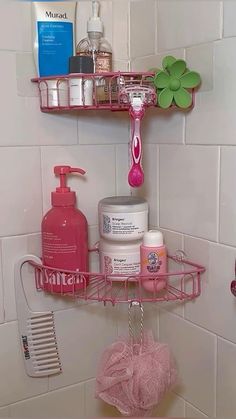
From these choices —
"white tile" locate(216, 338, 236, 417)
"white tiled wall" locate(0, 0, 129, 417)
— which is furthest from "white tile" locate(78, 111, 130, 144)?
"white tile" locate(216, 338, 236, 417)

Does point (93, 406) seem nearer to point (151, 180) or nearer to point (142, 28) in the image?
point (151, 180)

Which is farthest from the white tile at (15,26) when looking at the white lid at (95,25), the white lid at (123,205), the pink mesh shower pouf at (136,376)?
→ the pink mesh shower pouf at (136,376)

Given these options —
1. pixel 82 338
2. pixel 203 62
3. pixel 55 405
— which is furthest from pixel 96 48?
pixel 55 405

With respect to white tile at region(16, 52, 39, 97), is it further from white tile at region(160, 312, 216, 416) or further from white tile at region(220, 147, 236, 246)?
Answer: white tile at region(160, 312, 216, 416)

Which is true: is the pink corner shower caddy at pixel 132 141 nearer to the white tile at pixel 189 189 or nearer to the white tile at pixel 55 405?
the white tile at pixel 189 189

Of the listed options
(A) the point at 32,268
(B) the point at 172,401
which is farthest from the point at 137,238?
(B) the point at 172,401

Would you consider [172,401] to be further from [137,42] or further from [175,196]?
[137,42]

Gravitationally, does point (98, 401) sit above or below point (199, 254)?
below

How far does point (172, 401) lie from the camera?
1.00 m

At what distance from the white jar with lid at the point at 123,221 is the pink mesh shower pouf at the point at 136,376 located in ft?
0.68

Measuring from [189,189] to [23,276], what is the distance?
0.36 metres

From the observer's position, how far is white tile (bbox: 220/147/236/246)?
80 cm

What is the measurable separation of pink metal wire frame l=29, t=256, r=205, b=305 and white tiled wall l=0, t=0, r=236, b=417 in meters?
0.03

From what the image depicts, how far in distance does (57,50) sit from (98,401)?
2.41ft
